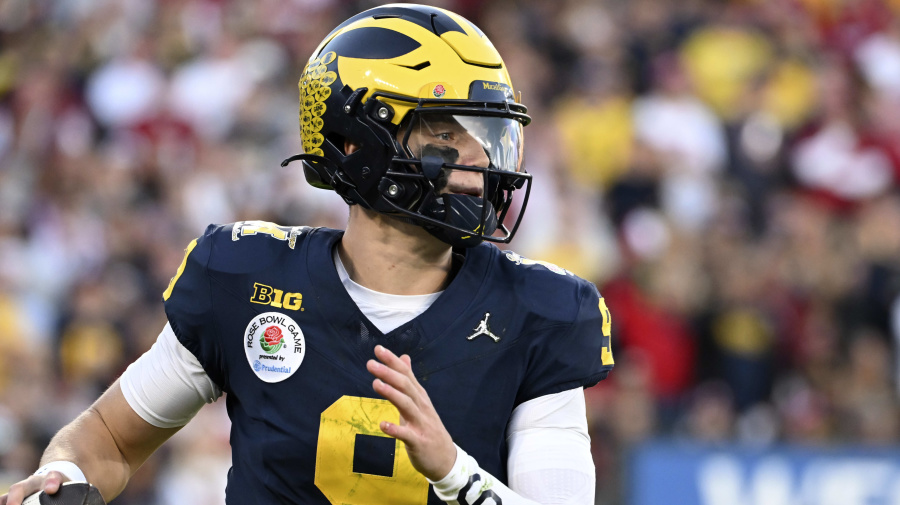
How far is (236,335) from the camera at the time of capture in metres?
2.69

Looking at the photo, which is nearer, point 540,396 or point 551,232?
point 540,396

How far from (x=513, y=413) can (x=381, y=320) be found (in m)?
0.35

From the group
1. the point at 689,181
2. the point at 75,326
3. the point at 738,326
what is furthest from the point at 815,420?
the point at 75,326

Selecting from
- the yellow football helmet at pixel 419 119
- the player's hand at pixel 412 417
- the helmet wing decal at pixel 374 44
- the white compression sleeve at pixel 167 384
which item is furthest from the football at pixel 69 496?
the helmet wing decal at pixel 374 44

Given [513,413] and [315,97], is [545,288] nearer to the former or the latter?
[513,413]

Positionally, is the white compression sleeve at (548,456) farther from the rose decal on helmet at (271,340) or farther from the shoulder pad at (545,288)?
the rose decal on helmet at (271,340)

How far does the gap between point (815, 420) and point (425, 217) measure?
447cm

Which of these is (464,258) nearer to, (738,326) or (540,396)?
(540,396)

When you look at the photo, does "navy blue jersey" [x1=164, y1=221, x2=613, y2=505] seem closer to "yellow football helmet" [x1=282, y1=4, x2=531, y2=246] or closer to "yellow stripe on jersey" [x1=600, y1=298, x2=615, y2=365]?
"yellow stripe on jersey" [x1=600, y1=298, x2=615, y2=365]

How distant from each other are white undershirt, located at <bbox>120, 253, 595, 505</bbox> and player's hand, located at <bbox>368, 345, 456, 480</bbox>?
7 centimetres

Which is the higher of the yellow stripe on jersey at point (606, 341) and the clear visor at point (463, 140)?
the clear visor at point (463, 140)

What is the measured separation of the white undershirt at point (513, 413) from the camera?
253 centimetres

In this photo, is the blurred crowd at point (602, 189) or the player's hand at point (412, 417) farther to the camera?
the blurred crowd at point (602, 189)

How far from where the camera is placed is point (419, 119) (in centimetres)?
271
